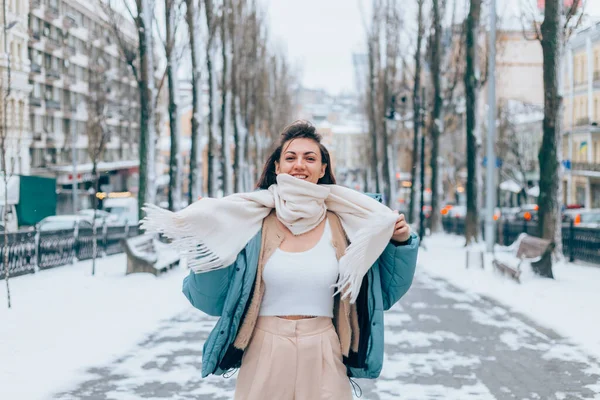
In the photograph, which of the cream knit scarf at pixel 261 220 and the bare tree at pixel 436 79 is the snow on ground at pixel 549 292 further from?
the bare tree at pixel 436 79

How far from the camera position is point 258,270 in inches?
144

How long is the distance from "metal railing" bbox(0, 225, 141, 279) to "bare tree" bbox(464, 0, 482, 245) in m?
11.3

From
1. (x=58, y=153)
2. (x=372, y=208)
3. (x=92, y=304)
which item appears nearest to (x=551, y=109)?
(x=92, y=304)

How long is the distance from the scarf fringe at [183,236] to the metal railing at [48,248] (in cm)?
1368

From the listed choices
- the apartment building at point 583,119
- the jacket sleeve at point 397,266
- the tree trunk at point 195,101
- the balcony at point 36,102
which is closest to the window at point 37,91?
the balcony at point 36,102

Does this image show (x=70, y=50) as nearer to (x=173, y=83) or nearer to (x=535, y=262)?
(x=173, y=83)

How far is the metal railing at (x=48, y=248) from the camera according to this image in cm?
1736

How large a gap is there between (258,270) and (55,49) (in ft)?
183

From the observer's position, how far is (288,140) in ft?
12.8

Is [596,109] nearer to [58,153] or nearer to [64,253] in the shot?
[58,153]

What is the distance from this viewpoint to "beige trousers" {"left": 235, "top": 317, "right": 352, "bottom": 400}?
361 cm

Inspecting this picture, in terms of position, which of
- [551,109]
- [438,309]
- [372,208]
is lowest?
[438,309]

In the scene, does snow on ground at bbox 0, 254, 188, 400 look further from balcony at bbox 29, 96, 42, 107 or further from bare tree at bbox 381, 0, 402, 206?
balcony at bbox 29, 96, 42, 107

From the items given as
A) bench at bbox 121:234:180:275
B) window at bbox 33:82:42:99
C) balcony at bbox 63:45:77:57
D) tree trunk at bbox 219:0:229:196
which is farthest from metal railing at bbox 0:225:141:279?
balcony at bbox 63:45:77:57
